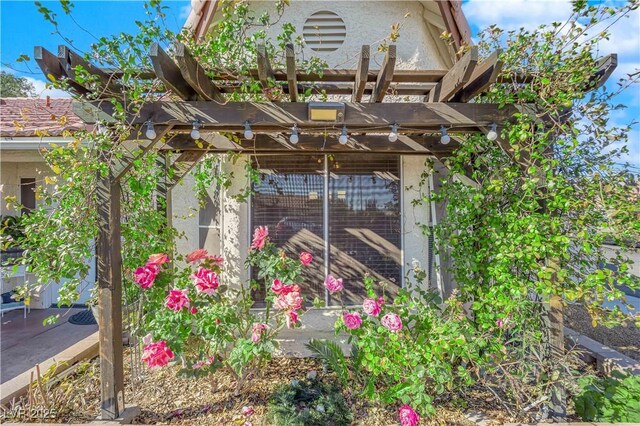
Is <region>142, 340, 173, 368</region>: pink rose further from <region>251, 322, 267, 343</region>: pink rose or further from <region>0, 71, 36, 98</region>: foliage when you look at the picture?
<region>0, 71, 36, 98</region>: foliage

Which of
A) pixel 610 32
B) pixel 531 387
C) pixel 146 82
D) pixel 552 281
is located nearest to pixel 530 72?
pixel 610 32

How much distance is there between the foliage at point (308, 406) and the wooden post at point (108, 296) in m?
1.72

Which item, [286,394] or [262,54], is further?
[286,394]

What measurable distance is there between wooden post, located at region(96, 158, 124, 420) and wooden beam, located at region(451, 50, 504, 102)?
393 cm

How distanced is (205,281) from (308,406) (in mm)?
1903

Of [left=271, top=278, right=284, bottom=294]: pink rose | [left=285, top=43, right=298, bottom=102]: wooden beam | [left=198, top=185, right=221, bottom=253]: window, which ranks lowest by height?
[left=271, top=278, right=284, bottom=294]: pink rose

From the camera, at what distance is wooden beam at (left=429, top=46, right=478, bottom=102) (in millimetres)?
2932

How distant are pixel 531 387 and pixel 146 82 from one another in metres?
5.43

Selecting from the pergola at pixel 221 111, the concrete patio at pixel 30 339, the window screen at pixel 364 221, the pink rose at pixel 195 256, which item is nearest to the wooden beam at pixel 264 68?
the pergola at pixel 221 111

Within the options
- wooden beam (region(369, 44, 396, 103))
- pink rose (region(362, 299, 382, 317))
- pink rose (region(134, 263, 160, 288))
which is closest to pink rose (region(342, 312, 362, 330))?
pink rose (region(362, 299, 382, 317))

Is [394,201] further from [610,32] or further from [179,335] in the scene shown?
[179,335]

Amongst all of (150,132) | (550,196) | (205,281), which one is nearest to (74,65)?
(150,132)

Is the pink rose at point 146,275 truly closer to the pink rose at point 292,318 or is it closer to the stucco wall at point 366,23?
the pink rose at point 292,318

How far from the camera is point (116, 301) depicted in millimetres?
3570
